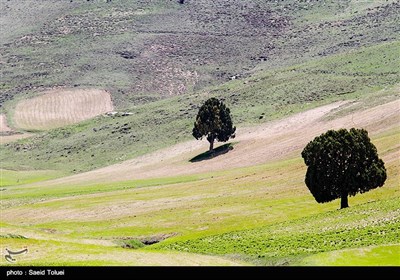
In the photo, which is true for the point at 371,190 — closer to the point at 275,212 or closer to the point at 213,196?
the point at 275,212

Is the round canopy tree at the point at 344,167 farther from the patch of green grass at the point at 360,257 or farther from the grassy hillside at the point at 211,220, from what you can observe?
the patch of green grass at the point at 360,257

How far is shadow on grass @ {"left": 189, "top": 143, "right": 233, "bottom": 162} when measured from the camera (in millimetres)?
124812

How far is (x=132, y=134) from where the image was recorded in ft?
538

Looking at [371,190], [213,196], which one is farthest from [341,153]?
[213,196]

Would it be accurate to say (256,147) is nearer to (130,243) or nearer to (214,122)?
(214,122)

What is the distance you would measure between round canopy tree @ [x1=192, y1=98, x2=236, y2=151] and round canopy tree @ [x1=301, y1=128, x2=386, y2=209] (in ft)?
222

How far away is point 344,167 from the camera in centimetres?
6097

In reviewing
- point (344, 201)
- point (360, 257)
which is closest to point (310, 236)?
point (360, 257)

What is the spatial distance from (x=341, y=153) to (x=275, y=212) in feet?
29.6

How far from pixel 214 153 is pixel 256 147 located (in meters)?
10.3

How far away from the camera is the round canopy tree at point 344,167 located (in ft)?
199

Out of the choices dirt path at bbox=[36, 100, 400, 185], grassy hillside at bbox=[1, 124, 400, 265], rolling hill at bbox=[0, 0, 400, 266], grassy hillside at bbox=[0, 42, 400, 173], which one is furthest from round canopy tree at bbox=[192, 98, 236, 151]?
grassy hillside at bbox=[1, 124, 400, 265]
